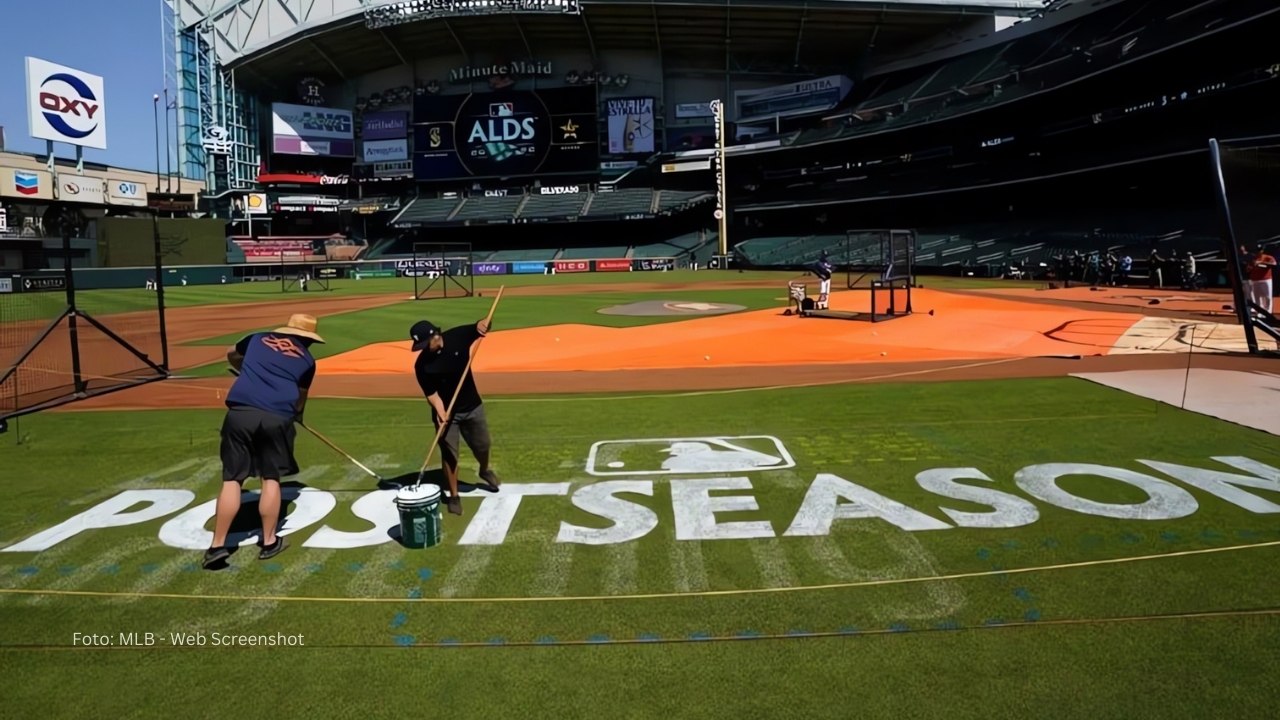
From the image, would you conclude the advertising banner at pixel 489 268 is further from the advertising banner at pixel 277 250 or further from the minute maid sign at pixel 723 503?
the minute maid sign at pixel 723 503

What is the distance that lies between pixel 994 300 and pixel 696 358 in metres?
16.2

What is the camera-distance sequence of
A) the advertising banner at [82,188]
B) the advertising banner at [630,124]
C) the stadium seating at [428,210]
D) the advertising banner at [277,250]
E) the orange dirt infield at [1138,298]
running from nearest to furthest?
1. the orange dirt infield at [1138,298]
2. the advertising banner at [82,188]
3. the advertising banner at [277,250]
4. the stadium seating at [428,210]
5. the advertising banner at [630,124]

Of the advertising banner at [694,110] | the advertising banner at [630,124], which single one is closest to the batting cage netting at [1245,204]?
the advertising banner at [694,110]

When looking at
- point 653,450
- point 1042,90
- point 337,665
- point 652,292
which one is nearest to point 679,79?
point 1042,90

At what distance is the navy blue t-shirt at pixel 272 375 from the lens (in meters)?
6.31

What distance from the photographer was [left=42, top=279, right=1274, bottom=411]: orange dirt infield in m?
14.2

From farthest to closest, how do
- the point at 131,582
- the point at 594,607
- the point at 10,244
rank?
the point at 10,244
the point at 131,582
the point at 594,607

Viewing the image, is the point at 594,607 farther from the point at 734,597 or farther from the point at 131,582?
the point at 131,582

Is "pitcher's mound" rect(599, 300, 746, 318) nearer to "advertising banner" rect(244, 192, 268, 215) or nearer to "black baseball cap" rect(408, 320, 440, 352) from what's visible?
"black baseball cap" rect(408, 320, 440, 352)

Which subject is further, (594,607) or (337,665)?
(594,607)

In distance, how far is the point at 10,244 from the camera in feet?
90.6

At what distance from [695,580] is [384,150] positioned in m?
88.6

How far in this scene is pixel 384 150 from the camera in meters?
86.1

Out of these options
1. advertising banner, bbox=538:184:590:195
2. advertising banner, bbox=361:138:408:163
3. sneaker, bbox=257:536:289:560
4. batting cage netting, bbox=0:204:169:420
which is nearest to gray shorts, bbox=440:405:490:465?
sneaker, bbox=257:536:289:560
